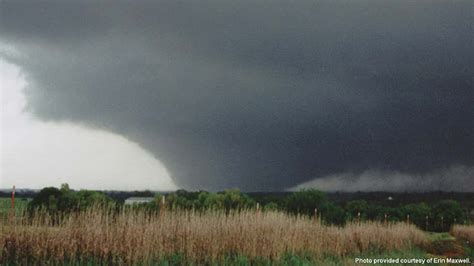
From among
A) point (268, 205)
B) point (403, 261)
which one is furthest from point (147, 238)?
point (268, 205)

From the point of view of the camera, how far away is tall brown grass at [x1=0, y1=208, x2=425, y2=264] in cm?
1125

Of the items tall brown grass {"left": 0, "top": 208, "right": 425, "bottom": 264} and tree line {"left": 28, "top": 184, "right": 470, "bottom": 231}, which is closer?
tall brown grass {"left": 0, "top": 208, "right": 425, "bottom": 264}

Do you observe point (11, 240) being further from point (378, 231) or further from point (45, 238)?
point (378, 231)

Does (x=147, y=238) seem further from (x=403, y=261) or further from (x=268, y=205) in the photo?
(x=268, y=205)

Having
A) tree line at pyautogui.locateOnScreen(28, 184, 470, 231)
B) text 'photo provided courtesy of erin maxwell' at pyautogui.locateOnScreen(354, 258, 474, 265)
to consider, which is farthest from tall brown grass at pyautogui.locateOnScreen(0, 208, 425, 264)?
tree line at pyautogui.locateOnScreen(28, 184, 470, 231)

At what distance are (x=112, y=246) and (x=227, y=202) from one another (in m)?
18.0

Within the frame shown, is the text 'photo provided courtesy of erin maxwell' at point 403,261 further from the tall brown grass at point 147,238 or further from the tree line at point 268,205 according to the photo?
the tree line at point 268,205

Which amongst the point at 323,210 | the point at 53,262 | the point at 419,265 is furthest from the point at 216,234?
the point at 323,210

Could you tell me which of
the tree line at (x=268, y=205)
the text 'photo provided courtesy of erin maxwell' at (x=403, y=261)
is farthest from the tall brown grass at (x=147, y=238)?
the tree line at (x=268, y=205)

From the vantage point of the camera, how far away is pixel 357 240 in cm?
1897

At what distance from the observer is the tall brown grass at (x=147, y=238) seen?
36.9ft

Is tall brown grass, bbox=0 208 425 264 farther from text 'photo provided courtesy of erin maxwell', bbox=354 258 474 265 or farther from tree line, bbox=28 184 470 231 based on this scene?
tree line, bbox=28 184 470 231

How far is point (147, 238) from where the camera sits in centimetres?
1140

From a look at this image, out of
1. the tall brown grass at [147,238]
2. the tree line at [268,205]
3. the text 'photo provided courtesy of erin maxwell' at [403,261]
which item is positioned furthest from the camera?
the tree line at [268,205]
